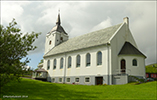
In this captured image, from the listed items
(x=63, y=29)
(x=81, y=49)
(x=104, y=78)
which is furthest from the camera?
(x=63, y=29)

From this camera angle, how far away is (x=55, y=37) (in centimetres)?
4175

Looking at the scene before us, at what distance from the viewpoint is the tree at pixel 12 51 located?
38.8 ft

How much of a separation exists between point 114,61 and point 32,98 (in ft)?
53.1

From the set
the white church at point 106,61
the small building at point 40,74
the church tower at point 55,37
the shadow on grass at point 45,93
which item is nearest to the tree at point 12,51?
the shadow on grass at point 45,93

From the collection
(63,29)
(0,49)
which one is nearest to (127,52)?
(0,49)

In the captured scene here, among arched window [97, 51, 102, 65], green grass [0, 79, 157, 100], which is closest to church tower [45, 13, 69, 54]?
arched window [97, 51, 102, 65]

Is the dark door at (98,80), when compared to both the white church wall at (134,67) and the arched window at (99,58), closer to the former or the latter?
the arched window at (99,58)

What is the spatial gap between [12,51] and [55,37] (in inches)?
1153

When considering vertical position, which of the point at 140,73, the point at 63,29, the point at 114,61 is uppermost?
the point at 63,29

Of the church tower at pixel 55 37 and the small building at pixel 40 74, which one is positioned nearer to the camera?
the small building at pixel 40 74

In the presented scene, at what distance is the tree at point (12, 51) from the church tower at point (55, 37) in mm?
28193

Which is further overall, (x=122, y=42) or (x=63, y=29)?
(x=63, y=29)

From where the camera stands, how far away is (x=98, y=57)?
1032 inches

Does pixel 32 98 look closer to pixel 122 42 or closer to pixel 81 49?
pixel 81 49
